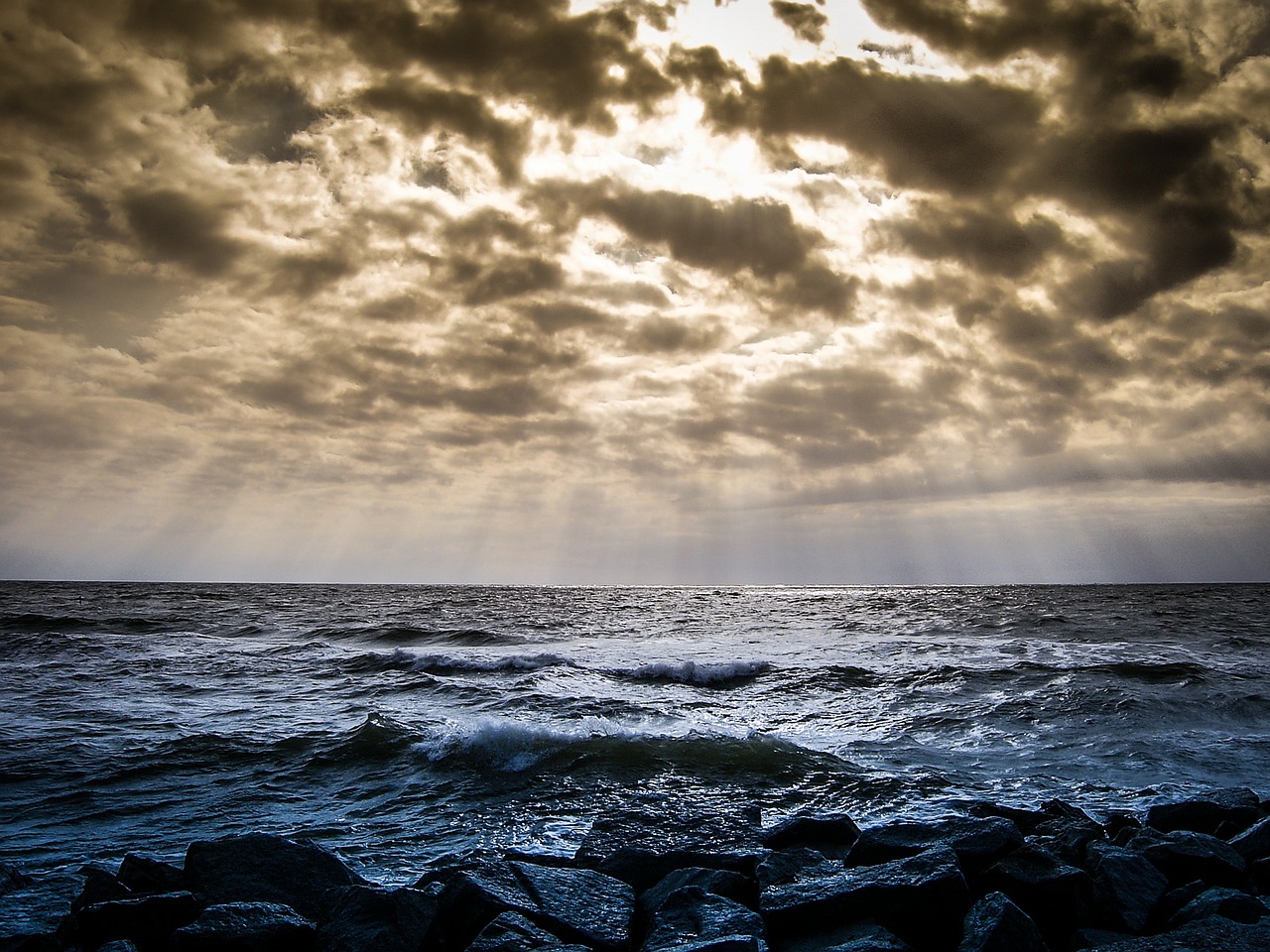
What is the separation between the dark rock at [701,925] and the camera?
13.0 ft

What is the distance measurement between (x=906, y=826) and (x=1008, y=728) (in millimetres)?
7153

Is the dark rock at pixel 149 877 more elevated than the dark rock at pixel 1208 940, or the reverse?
the dark rock at pixel 1208 940

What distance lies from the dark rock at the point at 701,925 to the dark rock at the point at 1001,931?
117cm

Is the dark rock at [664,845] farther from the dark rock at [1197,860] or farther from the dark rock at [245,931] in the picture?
the dark rock at [1197,860]

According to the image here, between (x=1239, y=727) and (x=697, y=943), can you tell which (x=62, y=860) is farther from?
(x=1239, y=727)

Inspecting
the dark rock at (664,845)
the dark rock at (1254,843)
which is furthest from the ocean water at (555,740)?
the dark rock at (1254,843)

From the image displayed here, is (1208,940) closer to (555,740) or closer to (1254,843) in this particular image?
(1254,843)

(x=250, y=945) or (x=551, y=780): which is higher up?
(x=250, y=945)

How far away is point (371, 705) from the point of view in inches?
556

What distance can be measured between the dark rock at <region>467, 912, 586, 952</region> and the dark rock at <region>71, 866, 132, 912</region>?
251 cm

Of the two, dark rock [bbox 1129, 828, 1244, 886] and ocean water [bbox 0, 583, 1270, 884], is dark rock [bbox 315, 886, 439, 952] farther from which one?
dark rock [bbox 1129, 828, 1244, 886]

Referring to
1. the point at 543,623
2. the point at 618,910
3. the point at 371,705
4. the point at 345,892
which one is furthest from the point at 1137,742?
the point at 543,623

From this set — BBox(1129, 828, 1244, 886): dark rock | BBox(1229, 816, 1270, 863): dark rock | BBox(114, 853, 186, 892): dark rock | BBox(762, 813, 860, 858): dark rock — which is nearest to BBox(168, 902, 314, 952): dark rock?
BBox(114, 853, 186, 892): dark rock

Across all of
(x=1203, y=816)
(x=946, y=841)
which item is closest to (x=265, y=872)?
(x=946, y=841)
